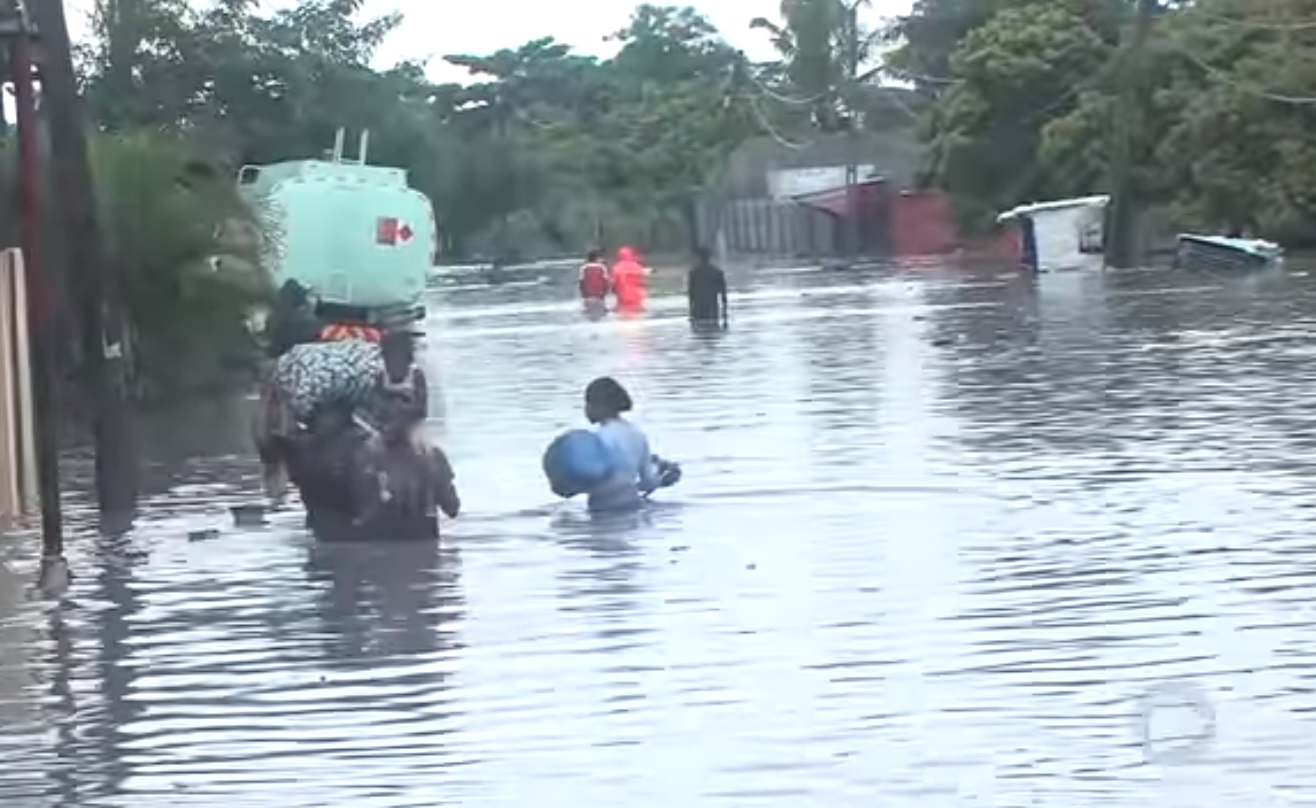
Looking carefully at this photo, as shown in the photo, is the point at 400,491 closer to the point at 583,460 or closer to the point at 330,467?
the point at 330,467

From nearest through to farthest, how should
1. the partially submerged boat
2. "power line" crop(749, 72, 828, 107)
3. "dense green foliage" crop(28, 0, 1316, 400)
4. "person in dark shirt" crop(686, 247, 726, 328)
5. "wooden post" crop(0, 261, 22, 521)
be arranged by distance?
1. "wooden post" crop(0, 261, 22, 521)
2. "dense green foliage" crop(28, 0, 1316, 400)
3. "person in dark shirt" crop(686, 247, 726, 328)
4. the partially submerged boat
5. "power line" crop(749, 72, 828, 107)

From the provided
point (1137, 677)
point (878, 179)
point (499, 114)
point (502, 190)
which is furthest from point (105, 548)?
point (499, 114)

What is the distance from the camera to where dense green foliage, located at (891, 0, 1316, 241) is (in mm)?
62938

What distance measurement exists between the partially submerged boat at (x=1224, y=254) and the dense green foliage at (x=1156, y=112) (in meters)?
4.35

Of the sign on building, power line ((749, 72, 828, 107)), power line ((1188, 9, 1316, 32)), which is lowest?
the sign on building

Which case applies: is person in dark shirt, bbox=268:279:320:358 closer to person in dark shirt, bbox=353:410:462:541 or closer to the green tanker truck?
the green tanker truck

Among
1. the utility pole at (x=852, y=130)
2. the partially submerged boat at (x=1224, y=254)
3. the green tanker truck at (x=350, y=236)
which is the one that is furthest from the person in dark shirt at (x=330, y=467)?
the utility pole at (x=852, y=130)

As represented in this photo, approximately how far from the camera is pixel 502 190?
78.2m

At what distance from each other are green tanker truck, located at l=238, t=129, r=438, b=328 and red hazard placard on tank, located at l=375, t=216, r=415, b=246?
0.01 meters

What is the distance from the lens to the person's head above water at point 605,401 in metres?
16.3

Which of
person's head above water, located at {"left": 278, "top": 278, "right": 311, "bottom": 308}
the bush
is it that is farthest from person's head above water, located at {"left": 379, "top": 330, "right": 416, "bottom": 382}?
A: person's head above water, located at {"left": 278, "top": 278, "right": 311, "bottom": 308}

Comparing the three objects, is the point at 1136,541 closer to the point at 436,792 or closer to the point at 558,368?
the point at 436,792

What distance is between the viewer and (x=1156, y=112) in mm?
68188

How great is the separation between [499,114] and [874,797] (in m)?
93.6
